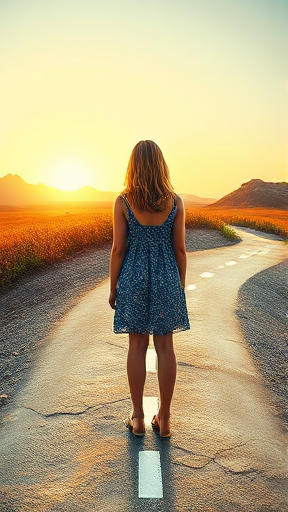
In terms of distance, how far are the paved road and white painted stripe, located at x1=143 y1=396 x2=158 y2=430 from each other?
16 mm

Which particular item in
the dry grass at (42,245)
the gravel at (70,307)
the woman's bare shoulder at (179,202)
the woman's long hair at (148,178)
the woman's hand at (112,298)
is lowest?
the gravel at (70,307)

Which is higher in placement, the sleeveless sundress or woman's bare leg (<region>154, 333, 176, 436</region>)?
the sleeveless sundress

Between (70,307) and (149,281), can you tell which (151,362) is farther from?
(70,307)

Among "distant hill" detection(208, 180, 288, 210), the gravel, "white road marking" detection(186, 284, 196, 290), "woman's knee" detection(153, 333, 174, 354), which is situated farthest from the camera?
"distant hill" detection(208, 180, 288, 210)

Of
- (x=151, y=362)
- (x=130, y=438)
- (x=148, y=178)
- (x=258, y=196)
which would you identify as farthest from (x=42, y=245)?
(x=258, y=196)

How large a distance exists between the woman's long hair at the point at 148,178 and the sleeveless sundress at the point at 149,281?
118 mm

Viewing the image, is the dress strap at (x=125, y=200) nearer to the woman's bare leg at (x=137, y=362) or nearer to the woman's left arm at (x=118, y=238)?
the woman's left arm at (x=118, y=238)

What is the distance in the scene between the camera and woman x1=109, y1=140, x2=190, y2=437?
3143 millimetres

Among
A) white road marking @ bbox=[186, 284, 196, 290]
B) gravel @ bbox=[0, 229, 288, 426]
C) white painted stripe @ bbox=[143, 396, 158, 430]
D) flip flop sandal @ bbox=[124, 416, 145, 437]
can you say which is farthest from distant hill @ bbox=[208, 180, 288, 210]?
flip flop sandal @ bbox=[124, 416, 145, 437]

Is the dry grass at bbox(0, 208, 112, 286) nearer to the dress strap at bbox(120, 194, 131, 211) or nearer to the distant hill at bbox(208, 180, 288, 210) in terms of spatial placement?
the dress strap at bbox(120, 194, 131, 211)

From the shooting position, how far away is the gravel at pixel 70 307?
5.64 meters

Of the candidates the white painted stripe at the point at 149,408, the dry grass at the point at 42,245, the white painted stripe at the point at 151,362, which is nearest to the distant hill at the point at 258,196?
the dry grass at the point at 42,245

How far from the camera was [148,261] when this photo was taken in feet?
10.8

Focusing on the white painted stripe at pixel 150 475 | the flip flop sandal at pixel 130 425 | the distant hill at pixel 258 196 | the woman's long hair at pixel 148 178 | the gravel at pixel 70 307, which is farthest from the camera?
the distant hill at pixel 258 196
